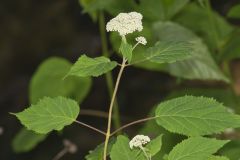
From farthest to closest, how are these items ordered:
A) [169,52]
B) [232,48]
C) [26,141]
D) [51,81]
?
[26,141], [51,81], [232,48], [169,52]

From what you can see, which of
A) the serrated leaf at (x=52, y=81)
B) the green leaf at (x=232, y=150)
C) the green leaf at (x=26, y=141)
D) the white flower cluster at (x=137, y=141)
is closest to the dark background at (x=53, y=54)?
the green leaf at (x=26, y=141)

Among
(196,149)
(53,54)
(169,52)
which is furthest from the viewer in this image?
(53,54)

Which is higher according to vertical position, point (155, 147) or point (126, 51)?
point (126, 51)

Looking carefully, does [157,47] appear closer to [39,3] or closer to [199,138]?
[199,138]

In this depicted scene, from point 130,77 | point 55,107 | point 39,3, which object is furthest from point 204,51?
point 39,3

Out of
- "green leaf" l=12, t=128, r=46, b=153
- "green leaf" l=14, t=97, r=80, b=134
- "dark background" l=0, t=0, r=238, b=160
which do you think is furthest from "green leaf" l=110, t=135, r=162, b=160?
"dark background" l=0, t=0, r=238, b=160

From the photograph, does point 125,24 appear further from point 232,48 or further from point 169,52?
point 232,48

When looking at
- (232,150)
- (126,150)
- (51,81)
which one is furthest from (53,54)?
(126,150)

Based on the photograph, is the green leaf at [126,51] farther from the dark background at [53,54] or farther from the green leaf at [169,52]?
the dark background at [53,54]
